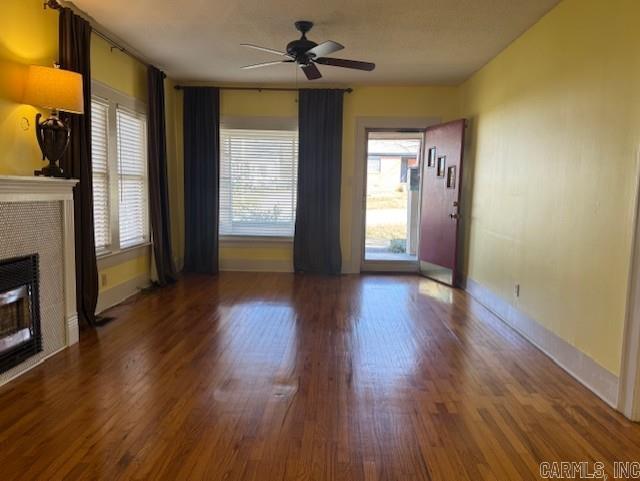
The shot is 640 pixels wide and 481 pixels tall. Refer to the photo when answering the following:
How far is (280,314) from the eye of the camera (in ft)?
14.1

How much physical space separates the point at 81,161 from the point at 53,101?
65 centimetres

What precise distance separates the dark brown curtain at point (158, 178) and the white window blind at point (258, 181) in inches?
41.1

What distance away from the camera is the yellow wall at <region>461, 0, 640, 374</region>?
8.42 ft

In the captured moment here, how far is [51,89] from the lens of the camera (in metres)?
3.05

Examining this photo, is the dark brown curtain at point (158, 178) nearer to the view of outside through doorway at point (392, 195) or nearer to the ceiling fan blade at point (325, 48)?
the ceiling fan blade at point (325, 48)

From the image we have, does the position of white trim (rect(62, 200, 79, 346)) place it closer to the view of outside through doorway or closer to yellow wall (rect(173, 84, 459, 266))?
yellow wall (rect(173, 84, 459, 266))

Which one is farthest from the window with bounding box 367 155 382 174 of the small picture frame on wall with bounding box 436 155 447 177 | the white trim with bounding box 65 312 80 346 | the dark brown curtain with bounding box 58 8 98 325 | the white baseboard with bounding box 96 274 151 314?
the white trim with bounding box 65 312 80 346

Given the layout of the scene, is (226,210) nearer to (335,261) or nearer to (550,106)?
(335,261)

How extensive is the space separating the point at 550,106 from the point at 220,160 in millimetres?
4303

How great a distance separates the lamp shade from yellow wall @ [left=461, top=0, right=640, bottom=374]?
356cm

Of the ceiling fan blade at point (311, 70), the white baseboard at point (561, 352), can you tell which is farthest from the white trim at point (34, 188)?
the white baseboard at point (561, 352)

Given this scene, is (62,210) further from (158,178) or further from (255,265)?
(255,265)

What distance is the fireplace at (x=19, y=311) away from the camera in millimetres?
2721

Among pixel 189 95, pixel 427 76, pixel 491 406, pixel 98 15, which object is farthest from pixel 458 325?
pixel 189 95
